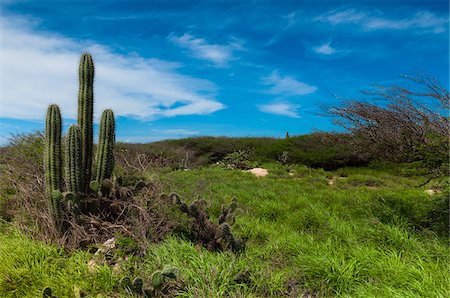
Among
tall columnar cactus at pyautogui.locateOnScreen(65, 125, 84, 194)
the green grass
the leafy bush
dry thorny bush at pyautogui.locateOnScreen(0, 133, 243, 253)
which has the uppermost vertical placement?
the leafy bush

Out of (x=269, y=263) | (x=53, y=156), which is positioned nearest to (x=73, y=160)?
(x=53, y=156)

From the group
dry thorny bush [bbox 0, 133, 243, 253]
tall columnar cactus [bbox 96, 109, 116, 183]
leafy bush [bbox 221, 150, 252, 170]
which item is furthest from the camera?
leafy bush [bbox 221, 150, 252, 170]

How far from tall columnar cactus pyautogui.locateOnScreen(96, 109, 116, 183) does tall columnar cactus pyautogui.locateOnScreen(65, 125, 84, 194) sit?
325 millimetres

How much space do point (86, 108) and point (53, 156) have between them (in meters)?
0.89

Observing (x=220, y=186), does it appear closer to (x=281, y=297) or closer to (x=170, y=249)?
(x=170, y=249)

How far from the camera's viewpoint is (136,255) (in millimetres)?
4625

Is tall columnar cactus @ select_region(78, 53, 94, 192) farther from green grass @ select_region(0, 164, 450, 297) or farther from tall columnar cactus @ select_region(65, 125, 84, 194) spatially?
green grass @ select_region(0, 164, 450, 297)

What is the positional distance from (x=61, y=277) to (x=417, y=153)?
15.9 ft

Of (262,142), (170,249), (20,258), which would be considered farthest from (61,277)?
(262,142)

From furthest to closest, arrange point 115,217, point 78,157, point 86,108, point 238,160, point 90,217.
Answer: point 238,160 < point 86,108 < point 115,217 < point 78,157 < point 90,217

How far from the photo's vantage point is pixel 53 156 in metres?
5.30

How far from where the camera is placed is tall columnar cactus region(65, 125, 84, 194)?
525 cm

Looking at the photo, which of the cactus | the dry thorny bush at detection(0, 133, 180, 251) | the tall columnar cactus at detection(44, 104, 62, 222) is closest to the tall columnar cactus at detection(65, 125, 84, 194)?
the cactus

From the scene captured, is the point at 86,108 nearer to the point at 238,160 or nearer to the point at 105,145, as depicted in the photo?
the point at 105,145
